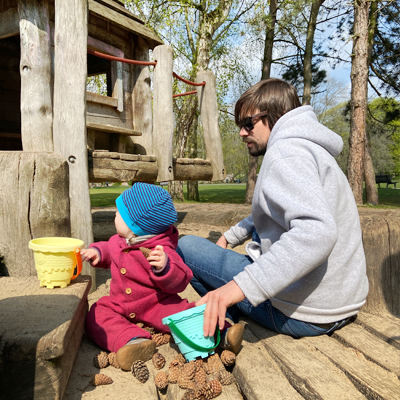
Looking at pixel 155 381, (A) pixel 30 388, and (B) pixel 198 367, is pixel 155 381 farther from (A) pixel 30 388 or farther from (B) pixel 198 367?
(A) pixel 30 388

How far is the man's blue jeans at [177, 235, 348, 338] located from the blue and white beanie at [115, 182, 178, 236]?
1.02 feet

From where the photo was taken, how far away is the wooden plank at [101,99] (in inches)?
185

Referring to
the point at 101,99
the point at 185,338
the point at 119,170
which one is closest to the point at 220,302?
the point at 185,338

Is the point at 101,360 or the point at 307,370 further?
the point at 101,360

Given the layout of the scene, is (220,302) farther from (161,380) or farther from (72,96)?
(72,96)

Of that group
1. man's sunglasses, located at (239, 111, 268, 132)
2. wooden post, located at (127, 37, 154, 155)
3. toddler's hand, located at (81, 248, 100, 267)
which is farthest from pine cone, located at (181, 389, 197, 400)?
wooden post, located at (127, 37, 154, 155)

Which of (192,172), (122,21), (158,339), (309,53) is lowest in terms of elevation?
(158,339)

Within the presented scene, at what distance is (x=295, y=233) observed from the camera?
4.36 feet

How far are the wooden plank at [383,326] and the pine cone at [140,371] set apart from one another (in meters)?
1.06

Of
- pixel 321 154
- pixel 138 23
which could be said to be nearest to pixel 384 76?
pixel 138 23

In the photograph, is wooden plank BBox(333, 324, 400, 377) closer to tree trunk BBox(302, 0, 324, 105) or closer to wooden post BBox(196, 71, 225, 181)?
wooden post BBox(196, 71, 225, 181)

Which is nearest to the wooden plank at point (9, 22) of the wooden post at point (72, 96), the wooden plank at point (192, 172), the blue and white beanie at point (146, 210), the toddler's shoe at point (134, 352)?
the wooden post at point (72, 96)

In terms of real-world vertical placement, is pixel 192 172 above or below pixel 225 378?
above

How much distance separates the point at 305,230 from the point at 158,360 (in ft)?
3.23
